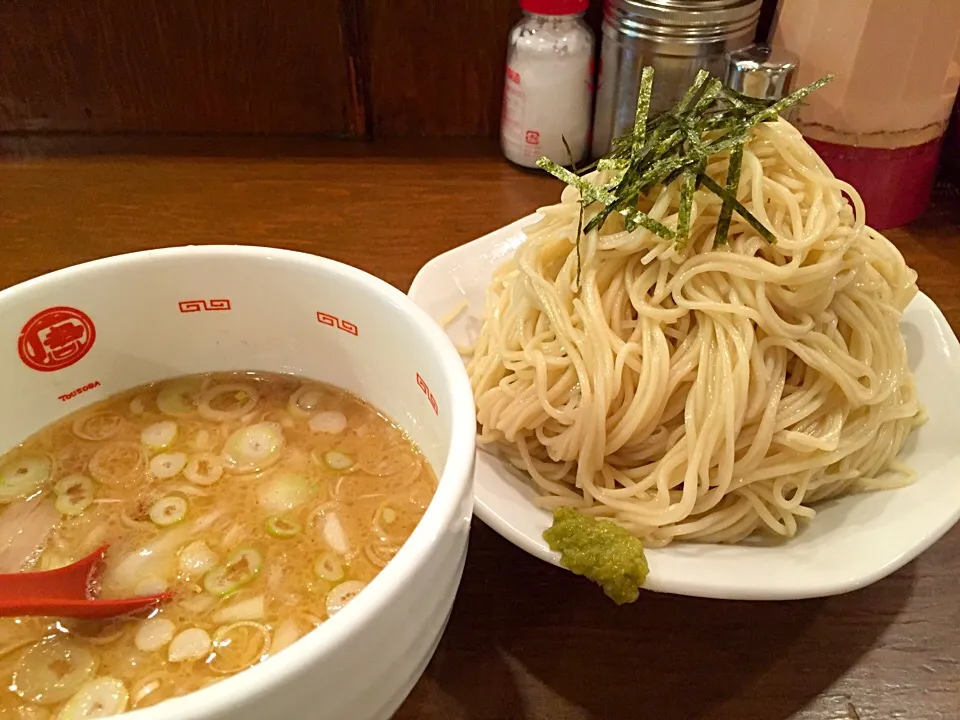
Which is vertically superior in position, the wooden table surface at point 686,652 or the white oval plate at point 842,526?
the white oval plate at point 842,526

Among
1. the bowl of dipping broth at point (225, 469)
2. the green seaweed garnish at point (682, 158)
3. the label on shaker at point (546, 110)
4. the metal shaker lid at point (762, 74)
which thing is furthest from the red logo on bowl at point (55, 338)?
the label on shaker at point (546, 110)

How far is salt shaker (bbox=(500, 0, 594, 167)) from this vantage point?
1943 mm

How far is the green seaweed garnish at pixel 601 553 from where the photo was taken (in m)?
0.92

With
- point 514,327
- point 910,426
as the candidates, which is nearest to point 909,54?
point 910,426

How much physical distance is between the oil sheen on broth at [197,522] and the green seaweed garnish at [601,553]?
0.25 meters

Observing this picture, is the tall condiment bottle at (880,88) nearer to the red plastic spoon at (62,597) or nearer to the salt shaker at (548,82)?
the salt shaker at (548,82)

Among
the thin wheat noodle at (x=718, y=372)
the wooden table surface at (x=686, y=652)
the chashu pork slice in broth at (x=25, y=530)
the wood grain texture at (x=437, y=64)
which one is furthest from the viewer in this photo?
the wood grain texture at (x=437, y=64)

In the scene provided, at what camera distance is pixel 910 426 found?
1.25 metres

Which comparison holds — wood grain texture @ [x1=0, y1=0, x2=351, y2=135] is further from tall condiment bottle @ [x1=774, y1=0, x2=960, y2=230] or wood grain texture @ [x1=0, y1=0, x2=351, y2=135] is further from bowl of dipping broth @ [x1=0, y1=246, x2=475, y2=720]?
bowl of dipping broth @ [x1=0, y1=246, x2=475, y2=720]

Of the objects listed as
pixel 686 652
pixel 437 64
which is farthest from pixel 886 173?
pixel 686 652

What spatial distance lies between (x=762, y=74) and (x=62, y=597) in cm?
143

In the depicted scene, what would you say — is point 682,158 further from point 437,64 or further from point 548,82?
point 437,64

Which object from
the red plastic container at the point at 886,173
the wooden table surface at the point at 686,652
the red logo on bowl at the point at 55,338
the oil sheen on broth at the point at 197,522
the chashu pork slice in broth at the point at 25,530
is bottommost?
the wooden table surface at the point at 686,652

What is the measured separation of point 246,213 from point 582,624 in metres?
1.35
